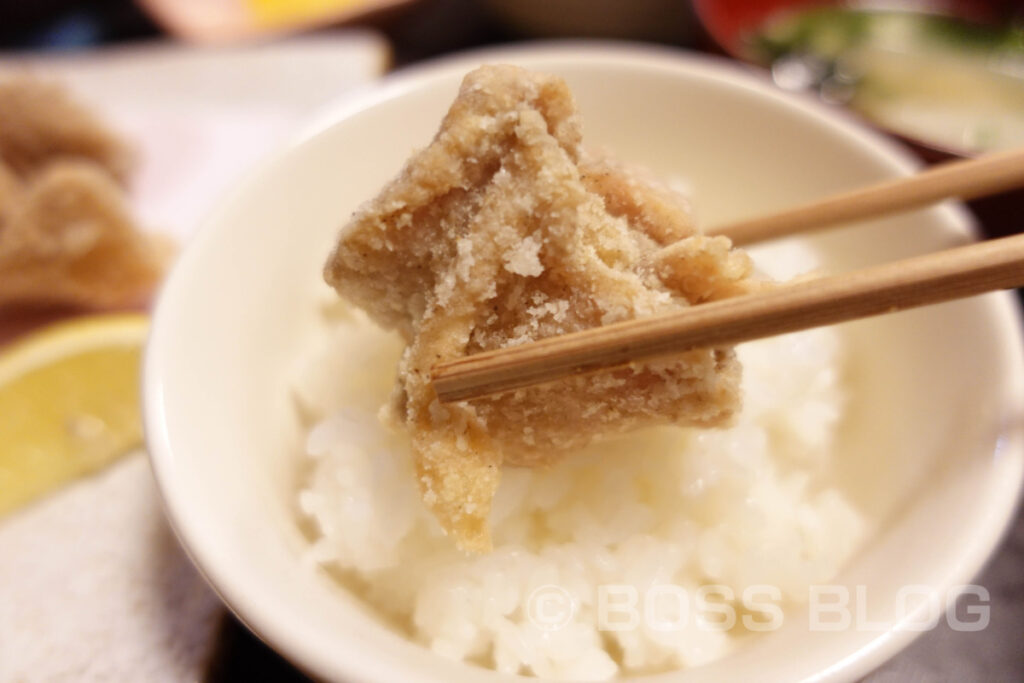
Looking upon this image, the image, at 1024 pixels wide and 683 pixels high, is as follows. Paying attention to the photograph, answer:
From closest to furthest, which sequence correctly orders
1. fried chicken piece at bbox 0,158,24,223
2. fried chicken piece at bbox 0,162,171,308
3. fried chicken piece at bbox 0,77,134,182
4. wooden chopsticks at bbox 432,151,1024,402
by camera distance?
wooden chopsticks at bbox 432,151,1024,402 → fried chicken piece at bbox 0,162,171,308 → fried chicken piece at bbox 0,158,24,223 → fried chicken piece at bbox 0,77,134,182

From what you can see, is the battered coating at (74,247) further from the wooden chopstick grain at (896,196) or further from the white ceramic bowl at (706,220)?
the wooden chopstick grain at (896,196)

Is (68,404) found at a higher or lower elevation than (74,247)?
lower

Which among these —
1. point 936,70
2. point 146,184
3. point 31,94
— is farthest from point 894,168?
point 31,94

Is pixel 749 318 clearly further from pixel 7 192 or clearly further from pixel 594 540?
pixel 7 192

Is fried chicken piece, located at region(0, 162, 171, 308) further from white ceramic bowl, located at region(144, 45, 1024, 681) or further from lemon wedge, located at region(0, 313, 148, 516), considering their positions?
white ceramic bowl, located at region(144, 45, 1024, 681)

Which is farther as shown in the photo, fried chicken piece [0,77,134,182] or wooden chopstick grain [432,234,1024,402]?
fried chicken piece [0,77,134,182]

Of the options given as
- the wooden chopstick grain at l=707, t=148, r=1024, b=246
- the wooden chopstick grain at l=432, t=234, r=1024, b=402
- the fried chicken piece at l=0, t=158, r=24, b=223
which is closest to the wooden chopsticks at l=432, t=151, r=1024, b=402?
the wooden chopstick grain at l=432, t=234, r=1024, b=402

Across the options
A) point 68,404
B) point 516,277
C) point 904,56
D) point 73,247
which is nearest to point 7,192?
point 73,247

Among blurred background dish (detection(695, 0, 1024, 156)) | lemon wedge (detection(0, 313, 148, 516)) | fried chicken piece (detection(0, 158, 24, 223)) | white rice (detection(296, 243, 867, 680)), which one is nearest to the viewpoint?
→ white rice (detection(296, 243, 867, 680))
